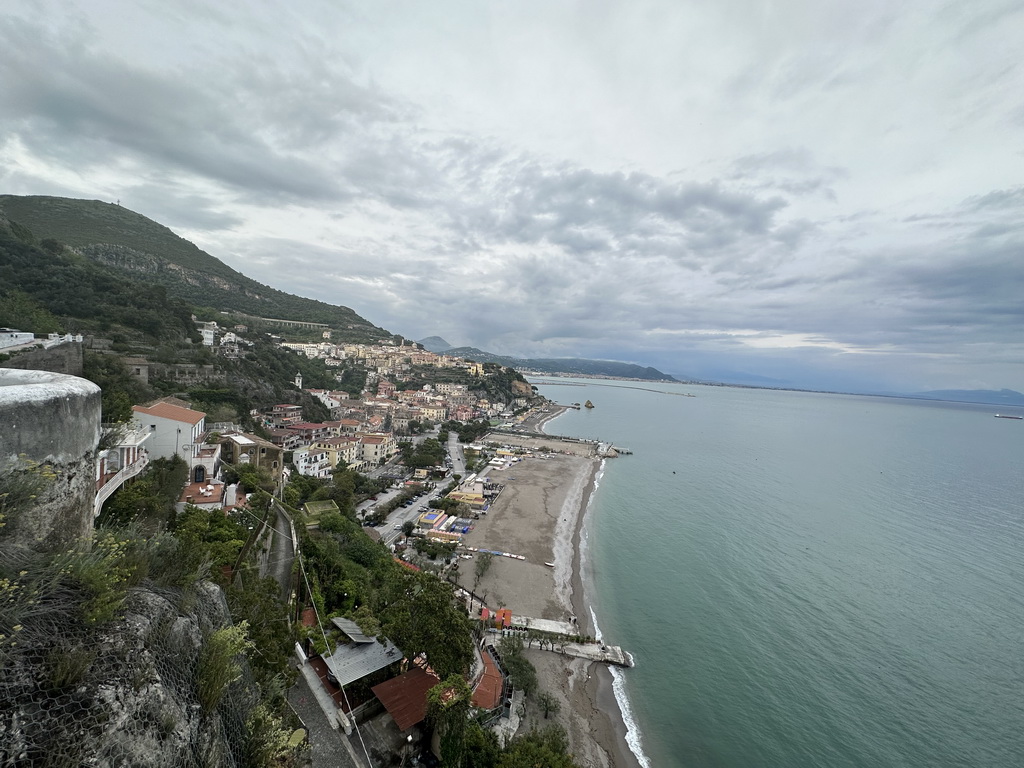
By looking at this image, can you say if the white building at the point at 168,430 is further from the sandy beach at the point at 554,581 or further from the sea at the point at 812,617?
the sea at the point at 812,617

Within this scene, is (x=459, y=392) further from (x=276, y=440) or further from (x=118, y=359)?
(x=118, y=359)

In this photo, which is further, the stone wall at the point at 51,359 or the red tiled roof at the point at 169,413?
the stone wall at the point at 51,359

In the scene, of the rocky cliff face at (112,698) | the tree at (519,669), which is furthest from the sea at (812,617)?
the rocky cliff face at (112,698)

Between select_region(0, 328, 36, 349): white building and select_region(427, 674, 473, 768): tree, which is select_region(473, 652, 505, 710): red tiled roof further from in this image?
select_region(0, 328, 36, 349): white building

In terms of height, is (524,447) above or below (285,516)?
below

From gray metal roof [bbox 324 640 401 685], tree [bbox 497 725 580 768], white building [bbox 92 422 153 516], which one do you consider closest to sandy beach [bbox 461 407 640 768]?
tree [bbox 497 725 580 768]

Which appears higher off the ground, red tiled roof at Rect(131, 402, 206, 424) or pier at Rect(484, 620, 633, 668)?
red tiled roof at Rect(131, 402, 206, 424)

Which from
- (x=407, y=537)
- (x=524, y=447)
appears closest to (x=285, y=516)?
(x=407, y=537)
